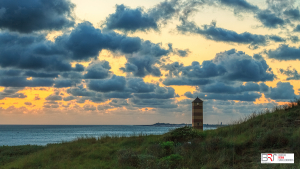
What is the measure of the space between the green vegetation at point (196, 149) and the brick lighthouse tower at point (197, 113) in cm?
438

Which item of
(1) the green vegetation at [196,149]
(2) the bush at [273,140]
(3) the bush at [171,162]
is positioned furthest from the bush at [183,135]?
(2) the bush at [273,140]

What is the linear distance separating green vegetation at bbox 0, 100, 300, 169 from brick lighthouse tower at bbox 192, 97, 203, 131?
4.38m

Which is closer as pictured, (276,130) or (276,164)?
(276,164)

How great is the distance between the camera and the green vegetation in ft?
46.3

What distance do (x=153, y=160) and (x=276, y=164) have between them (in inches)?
240

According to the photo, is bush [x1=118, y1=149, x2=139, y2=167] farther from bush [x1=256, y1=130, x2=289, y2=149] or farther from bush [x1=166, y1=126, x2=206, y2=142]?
bush [x1=256, y1=130, x2=289, y2=149]

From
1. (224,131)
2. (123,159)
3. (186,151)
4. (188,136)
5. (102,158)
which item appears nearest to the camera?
(123,159)

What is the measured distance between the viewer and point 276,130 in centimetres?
1631

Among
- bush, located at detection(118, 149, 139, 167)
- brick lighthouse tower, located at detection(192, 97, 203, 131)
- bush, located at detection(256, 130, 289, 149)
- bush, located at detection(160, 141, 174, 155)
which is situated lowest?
bush, located at detection(118, 149, 139, 167)

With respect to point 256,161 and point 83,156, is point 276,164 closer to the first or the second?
point 256,161

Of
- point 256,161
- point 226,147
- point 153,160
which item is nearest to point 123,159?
point 153,160

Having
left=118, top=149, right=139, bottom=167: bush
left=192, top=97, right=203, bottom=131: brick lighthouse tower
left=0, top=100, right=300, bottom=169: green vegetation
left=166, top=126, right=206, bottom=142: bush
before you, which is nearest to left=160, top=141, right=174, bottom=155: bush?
left=0, top=100, right=300, bottom=169: green vegetation

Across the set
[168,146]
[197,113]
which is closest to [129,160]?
[168,146]

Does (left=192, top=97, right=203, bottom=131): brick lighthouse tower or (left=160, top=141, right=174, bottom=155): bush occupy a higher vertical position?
(left=192, top=97, right=203, bottom=131): brick lighthouse tower
